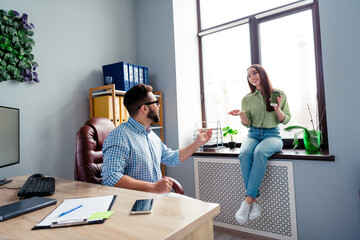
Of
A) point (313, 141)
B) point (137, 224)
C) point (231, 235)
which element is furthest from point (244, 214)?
point (137, 224)

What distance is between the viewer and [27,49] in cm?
210

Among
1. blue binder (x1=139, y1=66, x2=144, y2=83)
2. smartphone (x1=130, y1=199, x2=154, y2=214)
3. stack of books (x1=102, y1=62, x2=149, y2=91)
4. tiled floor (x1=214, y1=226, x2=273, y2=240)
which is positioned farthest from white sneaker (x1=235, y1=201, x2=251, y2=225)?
blue binder (x1=139, y1=66, x2=144, y2=83)

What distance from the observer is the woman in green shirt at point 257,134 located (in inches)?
78.4

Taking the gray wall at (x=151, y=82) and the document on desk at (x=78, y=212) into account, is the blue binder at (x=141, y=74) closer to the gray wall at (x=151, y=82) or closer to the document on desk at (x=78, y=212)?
the gray wall at (x=151, y=82)

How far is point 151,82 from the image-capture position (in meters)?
3.06

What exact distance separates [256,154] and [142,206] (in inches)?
55.1

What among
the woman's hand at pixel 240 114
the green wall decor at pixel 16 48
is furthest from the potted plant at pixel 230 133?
the green wall decor at pixel 16 48

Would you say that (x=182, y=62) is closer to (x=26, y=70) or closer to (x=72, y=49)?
→ (x=72, y=49)

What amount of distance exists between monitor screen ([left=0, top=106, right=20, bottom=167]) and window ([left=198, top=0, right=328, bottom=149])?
6.79 ft

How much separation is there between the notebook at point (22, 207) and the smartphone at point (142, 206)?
13.6 inches

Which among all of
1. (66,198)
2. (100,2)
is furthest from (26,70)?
(66,198)

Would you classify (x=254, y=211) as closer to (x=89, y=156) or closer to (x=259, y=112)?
(x=259, y=112)

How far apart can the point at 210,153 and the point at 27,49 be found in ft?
6.23

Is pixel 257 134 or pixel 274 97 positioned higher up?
pixel 274 97
